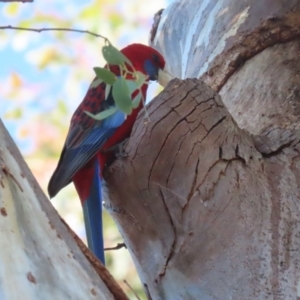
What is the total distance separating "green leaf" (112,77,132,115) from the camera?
983 millimetres

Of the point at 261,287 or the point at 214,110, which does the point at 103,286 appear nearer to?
the point at 261,287

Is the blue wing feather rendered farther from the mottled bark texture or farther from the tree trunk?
the mottled bark texture

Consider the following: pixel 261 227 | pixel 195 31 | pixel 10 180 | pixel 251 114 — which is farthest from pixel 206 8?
pixel 10 180

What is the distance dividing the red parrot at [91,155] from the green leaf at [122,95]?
76 centimetres

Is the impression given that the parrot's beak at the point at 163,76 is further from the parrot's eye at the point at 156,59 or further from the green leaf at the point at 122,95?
the green leaf at the point at 122,95

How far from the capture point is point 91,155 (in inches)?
73.5

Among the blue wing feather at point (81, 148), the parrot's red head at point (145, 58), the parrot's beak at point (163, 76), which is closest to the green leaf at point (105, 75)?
the blue wing feather at point (81, 148)

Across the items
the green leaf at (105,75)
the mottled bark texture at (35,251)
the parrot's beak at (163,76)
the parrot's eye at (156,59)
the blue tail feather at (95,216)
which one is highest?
the parrot's eye at (156,59)

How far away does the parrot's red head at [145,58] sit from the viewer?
92.9 inches

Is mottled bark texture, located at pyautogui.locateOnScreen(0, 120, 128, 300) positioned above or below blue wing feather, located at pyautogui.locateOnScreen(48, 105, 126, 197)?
below

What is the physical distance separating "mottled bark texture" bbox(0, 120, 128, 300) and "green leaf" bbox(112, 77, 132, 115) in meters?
0.20

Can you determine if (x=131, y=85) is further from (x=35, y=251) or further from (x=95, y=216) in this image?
(x=95, y=216)

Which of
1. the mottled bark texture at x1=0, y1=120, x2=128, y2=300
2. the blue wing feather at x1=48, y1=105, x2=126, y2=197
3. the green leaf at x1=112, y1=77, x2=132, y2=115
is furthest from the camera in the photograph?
the blue wing feather at x1=48, y1=105, x2=126, y2=197

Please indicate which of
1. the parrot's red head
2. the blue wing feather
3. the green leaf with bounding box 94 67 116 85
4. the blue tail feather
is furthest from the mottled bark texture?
the parrot's red head
